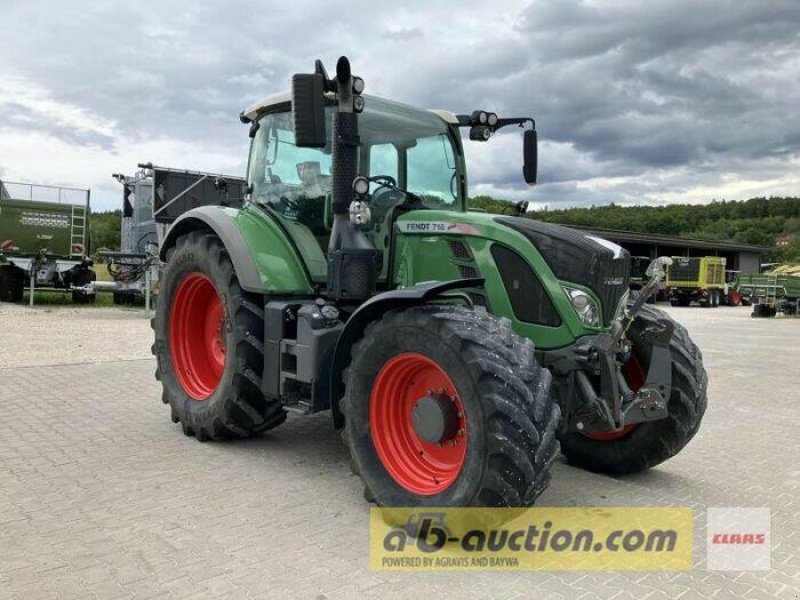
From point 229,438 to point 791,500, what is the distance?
3988mm

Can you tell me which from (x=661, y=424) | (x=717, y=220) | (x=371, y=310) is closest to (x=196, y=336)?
(x=371, y=310)

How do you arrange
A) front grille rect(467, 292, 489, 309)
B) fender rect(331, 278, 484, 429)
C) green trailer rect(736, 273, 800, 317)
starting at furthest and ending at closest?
green trailer rect(736, 273, 800, 317) → front grille rect(467, 292, 489, 309) → fender rect(331, 278, 484, 429)

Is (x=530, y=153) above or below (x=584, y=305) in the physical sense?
above

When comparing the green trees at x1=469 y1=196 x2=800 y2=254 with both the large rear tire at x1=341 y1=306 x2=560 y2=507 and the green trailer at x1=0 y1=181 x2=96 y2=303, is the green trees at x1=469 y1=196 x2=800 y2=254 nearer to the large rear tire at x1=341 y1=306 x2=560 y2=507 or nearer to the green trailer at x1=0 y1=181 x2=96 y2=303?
the green trailer at x1=0 y1=181 x2=96 y2=303

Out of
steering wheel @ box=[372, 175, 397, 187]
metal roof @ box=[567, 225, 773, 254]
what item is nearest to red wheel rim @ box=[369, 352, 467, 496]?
steering wheel @ box=[372, 175, 397, 187]

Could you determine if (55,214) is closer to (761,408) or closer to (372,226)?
(372,226)

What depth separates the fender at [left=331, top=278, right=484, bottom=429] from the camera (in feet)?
11.7

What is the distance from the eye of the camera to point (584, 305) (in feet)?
12.9

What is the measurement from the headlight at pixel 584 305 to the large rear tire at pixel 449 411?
2.10ft

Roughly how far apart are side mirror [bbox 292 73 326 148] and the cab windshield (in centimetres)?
92

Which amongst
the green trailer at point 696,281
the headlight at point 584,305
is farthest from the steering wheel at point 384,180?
the green trailer at point 696,281

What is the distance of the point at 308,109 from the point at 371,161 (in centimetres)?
102

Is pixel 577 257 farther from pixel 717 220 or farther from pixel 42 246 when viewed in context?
pixel 717 220
